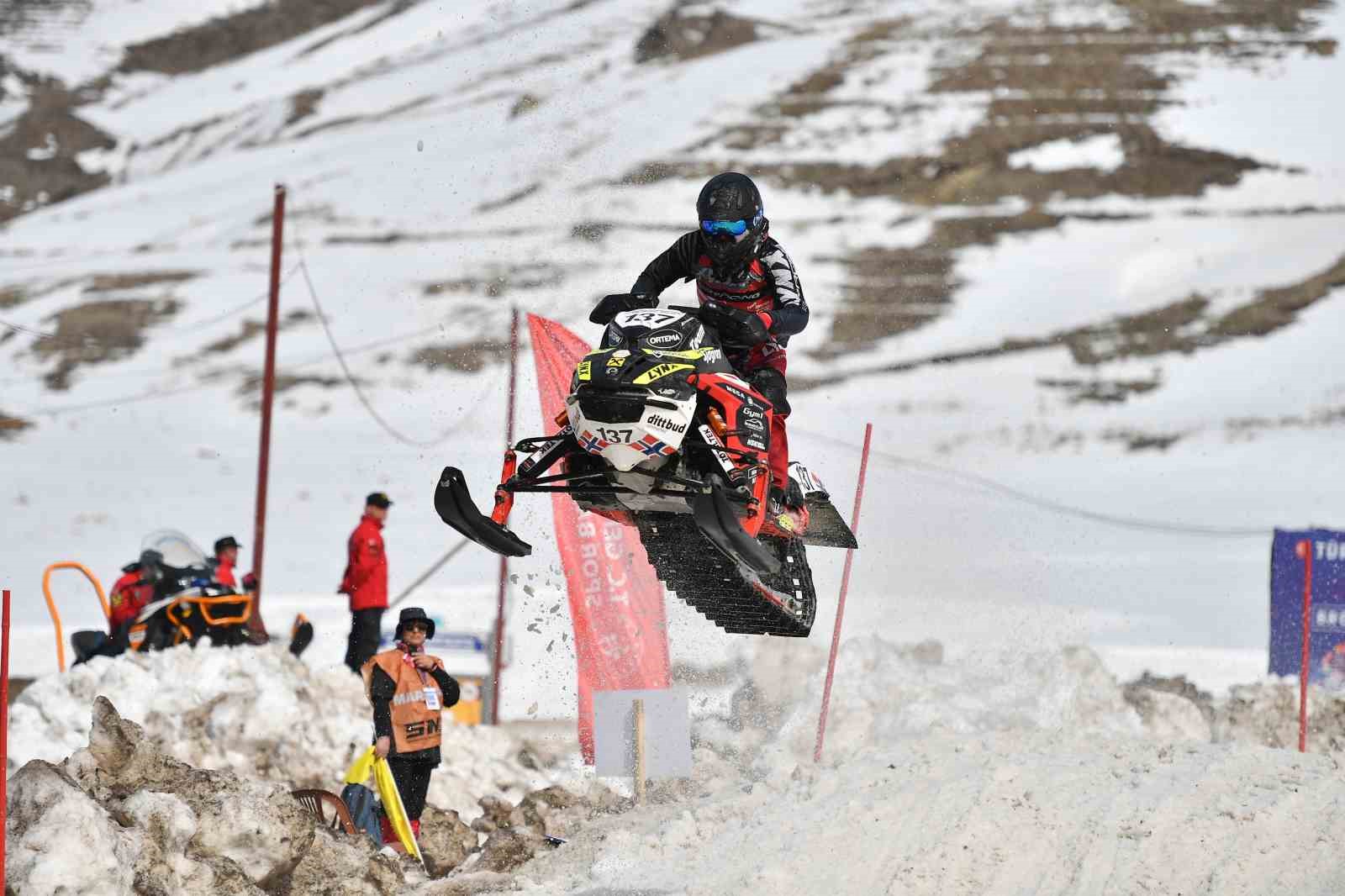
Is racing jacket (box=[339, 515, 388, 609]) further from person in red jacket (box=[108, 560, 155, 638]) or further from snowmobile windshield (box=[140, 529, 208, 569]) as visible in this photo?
person in red jacket (box=[108, 560, 155, 638])

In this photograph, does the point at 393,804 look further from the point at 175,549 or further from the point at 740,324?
the point at 175,549

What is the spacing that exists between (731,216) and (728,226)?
70 mm

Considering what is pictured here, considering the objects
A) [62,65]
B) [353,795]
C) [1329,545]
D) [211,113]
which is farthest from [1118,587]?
[62,65]

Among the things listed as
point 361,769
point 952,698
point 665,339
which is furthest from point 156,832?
point 952,698

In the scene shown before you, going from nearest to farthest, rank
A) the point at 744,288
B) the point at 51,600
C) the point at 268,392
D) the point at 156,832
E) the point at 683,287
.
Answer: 1. the point at 156,832
2. the point at 744,288
3. the point at 51,600
4. the point at 268,392
5. the point at 683,287

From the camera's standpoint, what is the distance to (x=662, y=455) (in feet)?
24.8

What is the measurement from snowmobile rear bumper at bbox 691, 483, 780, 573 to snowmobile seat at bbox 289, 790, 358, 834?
243 cm

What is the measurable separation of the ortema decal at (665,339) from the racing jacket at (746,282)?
A: 0.79 metres

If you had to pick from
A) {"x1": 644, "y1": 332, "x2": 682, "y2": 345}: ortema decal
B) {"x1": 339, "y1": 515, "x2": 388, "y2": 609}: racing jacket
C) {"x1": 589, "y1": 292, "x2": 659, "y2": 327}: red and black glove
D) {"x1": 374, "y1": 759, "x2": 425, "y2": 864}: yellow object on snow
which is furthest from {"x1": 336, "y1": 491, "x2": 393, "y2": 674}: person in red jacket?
{"x1": 644, "y1": 332, "x2": 682, "y2": 345}: ortema decal

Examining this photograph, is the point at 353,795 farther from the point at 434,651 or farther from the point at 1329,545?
the point at 1329,545

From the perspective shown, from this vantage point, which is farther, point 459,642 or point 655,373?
point 459,642

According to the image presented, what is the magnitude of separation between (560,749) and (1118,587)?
14.0m

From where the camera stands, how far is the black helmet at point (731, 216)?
26.5ft

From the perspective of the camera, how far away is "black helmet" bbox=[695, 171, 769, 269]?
8070 mm
